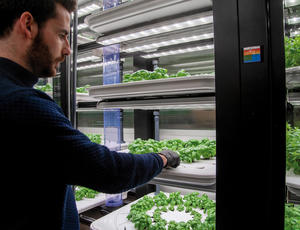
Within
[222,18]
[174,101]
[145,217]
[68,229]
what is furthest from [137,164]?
[222,18]

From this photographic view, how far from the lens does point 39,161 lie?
772mm

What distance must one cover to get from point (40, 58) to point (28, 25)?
14 centimetres

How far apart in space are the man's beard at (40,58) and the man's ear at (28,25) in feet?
0.07

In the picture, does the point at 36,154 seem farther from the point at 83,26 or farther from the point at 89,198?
the point at 83,26

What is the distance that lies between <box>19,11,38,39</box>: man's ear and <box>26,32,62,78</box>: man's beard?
0.02 m

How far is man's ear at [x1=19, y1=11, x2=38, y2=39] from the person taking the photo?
2.94 ft

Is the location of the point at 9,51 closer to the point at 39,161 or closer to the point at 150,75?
the point at 39,161

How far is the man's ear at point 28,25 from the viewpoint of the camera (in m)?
0.90

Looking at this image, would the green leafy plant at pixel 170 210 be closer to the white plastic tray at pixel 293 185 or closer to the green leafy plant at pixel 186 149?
the green leafy plant at pixel 186 149

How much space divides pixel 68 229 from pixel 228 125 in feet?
2.65

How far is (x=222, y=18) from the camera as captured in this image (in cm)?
96

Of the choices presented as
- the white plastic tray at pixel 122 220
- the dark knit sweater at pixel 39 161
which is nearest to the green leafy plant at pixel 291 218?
the white plastic tray at pixel 122 220

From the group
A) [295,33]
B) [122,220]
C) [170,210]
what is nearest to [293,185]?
[295,33]

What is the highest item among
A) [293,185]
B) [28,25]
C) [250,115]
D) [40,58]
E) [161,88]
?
[28,25]
